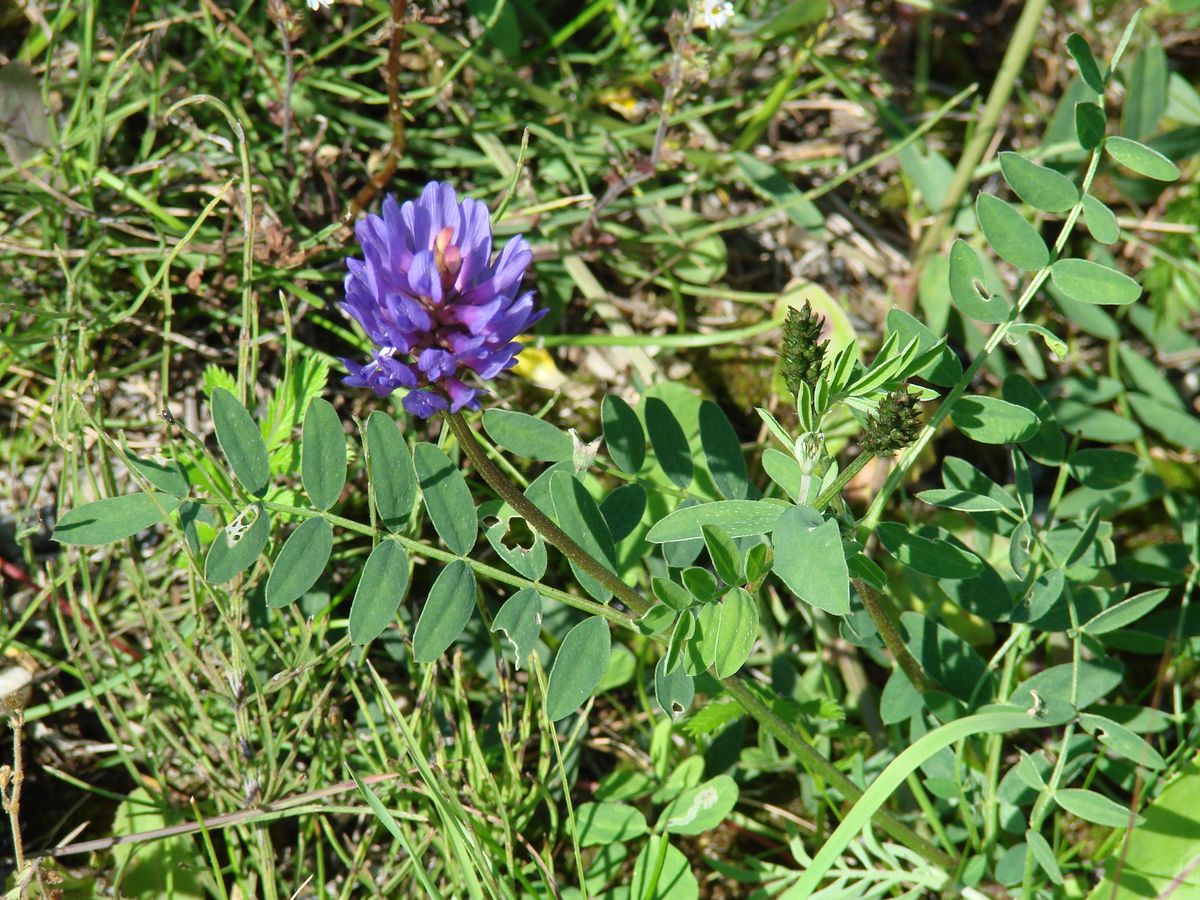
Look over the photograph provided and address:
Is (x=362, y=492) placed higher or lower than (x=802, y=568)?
lower

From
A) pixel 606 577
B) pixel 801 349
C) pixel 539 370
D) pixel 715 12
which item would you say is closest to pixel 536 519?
pixel 606 577

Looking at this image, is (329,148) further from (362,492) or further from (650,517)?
(650,517)

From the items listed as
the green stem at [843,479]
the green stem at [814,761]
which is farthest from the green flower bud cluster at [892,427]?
the green stem at [814,761]

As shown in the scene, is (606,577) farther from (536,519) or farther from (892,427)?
(892,427)

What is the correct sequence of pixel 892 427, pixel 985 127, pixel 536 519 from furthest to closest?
pixel 985 127, pixel 536 519, pixel 892 427

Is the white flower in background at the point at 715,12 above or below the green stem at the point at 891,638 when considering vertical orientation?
above

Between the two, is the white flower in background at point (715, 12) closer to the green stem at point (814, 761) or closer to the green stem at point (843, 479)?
the green stem at point (843, 479)

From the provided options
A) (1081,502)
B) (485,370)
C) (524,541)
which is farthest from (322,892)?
(1081,502)
